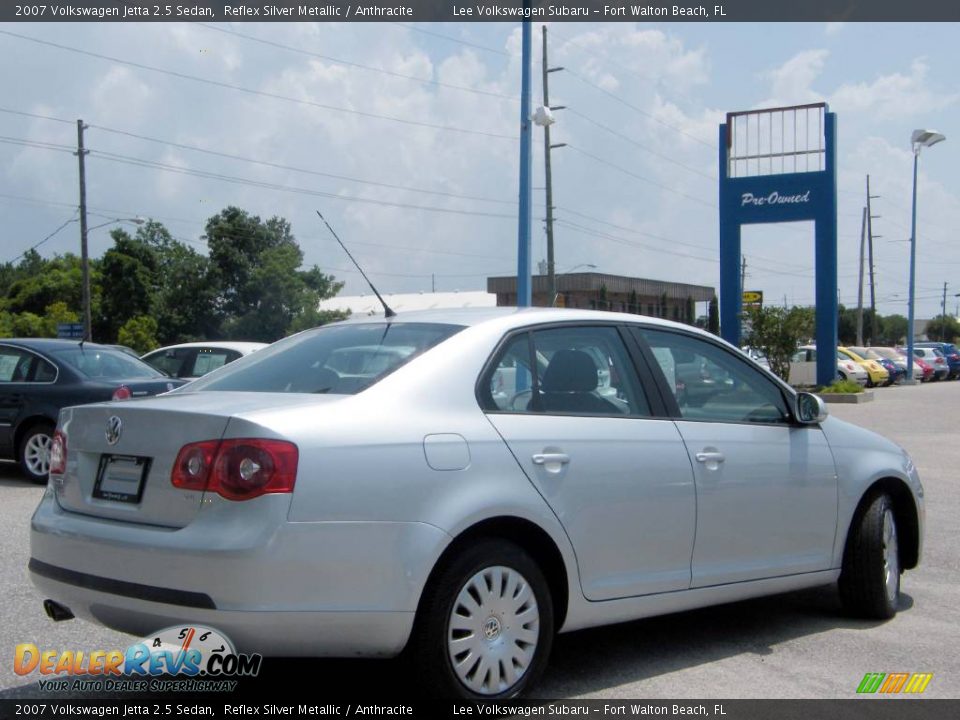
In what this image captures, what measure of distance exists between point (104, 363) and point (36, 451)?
4.16ft

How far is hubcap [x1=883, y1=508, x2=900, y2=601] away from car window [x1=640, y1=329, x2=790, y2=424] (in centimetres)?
99

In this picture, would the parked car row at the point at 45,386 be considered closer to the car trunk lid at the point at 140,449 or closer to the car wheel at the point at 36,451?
the car wheel at the point at 36,451

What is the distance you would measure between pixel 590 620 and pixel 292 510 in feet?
5.18

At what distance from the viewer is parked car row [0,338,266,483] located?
39.5 feet

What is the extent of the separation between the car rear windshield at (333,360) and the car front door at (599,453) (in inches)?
15.6

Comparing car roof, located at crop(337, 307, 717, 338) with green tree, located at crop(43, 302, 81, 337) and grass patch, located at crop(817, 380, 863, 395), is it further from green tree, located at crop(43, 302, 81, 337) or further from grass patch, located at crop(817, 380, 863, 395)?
green tree, located at crop(43, 302, 81, 337)

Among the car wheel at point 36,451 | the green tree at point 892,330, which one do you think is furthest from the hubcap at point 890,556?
Result: the green tree at point 892,330

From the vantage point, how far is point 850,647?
582 cm

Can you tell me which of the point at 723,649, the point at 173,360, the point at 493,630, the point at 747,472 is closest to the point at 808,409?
the point at 747,472

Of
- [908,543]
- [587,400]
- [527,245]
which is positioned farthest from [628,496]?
[527,245]

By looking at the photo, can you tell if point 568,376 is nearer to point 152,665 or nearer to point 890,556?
point 152,665

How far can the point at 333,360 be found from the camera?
16.6 ft

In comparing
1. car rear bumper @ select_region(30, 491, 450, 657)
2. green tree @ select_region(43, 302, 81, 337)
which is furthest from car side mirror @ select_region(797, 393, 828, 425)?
green tree @ select_region(43, 302, 81, 337)

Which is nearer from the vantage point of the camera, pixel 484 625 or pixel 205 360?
pixel 484 625
